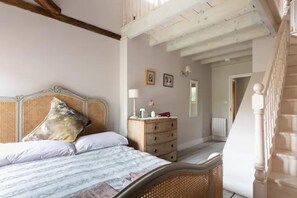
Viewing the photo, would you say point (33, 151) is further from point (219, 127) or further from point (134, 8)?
point (219, 127)

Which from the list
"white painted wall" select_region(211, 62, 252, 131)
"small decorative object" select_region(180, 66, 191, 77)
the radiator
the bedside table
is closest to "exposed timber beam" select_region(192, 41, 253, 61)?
"small decorative object" select_region(180, 66, 191, 77)

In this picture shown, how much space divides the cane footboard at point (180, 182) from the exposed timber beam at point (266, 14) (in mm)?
1941

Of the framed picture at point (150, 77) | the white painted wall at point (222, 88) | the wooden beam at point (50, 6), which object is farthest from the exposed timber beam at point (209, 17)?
the white painted wall at point (222, 88)

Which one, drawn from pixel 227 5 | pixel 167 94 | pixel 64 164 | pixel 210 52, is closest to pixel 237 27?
pixel 227 5

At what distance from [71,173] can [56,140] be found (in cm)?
79

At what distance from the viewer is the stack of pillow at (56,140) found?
5.84ft

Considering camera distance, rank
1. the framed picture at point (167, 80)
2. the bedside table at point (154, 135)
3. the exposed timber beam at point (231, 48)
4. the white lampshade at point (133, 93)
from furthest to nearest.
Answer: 1. the framed picture at point (167, 80)
2. the exposed timber beam at point (231, 48)
3. the white lampshade at point (133, 93)
4. the bedside table at point (154, 135)

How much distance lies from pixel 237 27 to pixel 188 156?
266cm

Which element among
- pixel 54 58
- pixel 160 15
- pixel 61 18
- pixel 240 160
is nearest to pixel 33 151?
pixel 54 58

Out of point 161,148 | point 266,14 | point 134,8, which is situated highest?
point 134,8

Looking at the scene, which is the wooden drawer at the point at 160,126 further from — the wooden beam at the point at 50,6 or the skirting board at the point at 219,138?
the skirting board at the point at 219,138

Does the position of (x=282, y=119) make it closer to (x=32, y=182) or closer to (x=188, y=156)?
(x=188, y=156)

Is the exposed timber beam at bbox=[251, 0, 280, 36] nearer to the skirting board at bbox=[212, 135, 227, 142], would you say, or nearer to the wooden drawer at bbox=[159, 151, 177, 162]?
the wooden drawer at bbox=[159, 151, 177, 162]

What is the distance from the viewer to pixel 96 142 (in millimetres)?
2277
